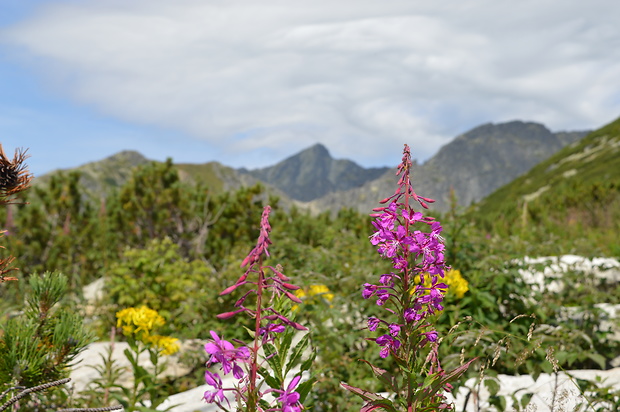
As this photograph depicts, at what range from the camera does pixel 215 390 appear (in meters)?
1.26

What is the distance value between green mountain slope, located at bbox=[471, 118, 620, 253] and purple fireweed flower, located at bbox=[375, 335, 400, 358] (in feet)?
15.4

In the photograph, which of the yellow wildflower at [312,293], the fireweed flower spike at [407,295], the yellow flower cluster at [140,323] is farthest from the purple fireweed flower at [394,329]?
the yellow flower cluster at [140,323]

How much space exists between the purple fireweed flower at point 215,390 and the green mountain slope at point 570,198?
5.27 metres

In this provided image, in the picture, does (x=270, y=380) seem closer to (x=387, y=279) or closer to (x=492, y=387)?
(x=387, y=279)

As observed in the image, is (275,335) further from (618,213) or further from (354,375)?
(618,213)

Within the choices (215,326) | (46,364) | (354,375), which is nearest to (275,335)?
(46,364)

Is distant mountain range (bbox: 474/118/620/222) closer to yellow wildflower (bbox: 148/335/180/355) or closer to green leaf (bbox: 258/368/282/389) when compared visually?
yellow wildflower (bbox: 148/335/180/355)

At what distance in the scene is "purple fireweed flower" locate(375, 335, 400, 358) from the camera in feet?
5.19

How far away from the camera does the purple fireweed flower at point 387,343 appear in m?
1.58

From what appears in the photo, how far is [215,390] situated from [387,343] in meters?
0.64

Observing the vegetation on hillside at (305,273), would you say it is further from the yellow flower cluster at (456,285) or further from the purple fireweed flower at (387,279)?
the purple fireweed flower at (387,279)

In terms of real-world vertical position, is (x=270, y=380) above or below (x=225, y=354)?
below

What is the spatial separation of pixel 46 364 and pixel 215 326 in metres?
3.19

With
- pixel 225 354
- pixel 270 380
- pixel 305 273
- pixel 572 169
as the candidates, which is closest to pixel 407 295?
pixel 270 380
